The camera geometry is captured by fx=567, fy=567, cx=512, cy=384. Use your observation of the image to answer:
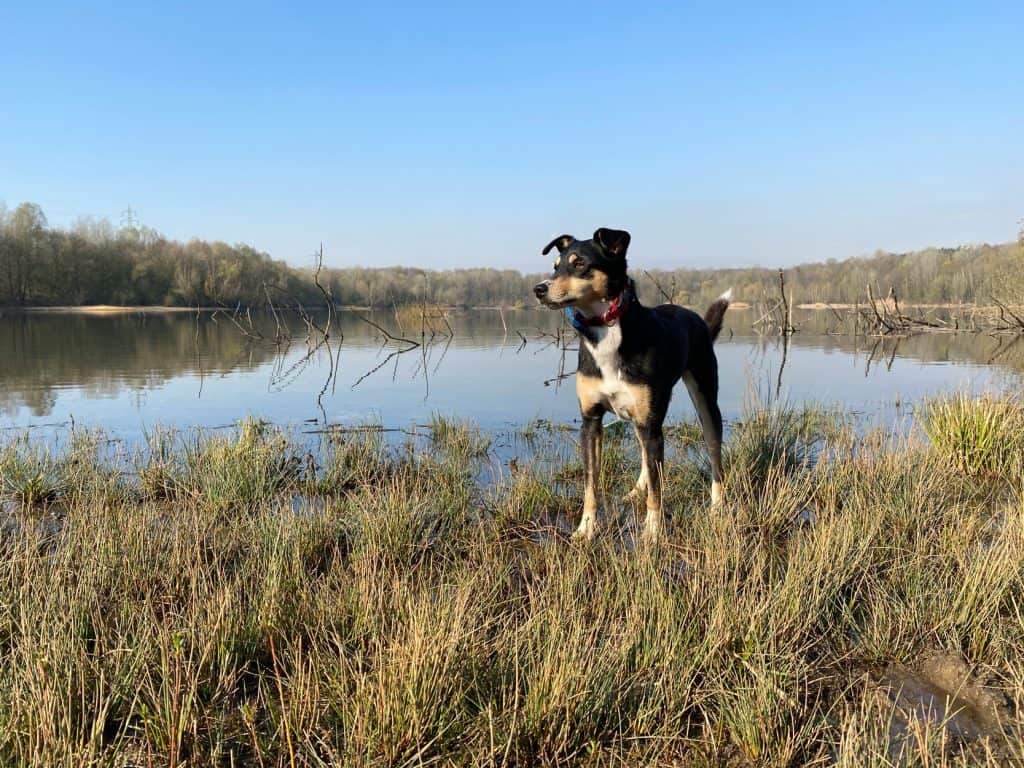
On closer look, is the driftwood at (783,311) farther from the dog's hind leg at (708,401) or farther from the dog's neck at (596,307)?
the dog's neck at (596,307)

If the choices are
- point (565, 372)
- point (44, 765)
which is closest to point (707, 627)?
point (44, 765)

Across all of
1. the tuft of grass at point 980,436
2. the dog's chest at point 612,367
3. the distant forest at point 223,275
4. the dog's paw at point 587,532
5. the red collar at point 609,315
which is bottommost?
the dog's paw at point 587,532

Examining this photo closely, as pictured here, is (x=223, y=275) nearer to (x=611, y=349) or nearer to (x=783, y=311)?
(x=783, y=311)

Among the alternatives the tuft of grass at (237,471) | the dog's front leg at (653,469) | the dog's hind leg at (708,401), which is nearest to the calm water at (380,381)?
the dog's hind leg at (708,401)

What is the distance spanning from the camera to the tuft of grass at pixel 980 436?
5.18 metres

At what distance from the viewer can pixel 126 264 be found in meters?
66.8

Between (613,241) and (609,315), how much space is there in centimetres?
50

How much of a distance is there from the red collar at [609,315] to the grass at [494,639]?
1.42 metres

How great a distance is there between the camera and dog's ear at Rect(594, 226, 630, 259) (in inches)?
151

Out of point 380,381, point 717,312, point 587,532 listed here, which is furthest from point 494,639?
point 380,381

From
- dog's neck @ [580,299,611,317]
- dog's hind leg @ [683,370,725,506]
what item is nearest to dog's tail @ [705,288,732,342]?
dog's hind leg @ [683,370,725,506]

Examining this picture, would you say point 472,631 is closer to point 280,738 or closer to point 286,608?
point 280,738

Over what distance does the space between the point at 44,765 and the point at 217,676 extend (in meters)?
0.66

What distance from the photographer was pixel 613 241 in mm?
3848
